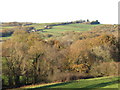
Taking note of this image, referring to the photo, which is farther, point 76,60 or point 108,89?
point 76,60

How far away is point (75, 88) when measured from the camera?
1786 centimetres

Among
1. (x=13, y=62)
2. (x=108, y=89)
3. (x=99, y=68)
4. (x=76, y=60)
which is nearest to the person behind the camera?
(x=108, y=89)

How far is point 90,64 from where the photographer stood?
38625mm

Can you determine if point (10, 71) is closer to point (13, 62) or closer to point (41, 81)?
point (13, 62)

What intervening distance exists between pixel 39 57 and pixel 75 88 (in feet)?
56.6

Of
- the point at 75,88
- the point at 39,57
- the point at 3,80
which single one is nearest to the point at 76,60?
the point at 39,57

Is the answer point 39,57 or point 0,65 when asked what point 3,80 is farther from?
point 39,57

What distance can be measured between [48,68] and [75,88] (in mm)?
14944

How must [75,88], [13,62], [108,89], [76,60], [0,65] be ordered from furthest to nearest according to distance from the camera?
[76,60]
[13,62]
[0,65]
[75,88]
[108,89]

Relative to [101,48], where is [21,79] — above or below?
below

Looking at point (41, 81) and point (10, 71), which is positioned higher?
point (10, 71)

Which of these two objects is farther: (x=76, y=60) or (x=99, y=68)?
(x=76, y=60)

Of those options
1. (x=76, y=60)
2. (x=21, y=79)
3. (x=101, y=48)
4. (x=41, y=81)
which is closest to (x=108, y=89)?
(x=41, y=81)

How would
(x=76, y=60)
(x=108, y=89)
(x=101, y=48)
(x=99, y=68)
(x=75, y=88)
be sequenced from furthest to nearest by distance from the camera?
(x=101, y=48)
(x=76, y=60)
(x=99, y=68)
(x=75, y=88)
(x=108, y=89)
